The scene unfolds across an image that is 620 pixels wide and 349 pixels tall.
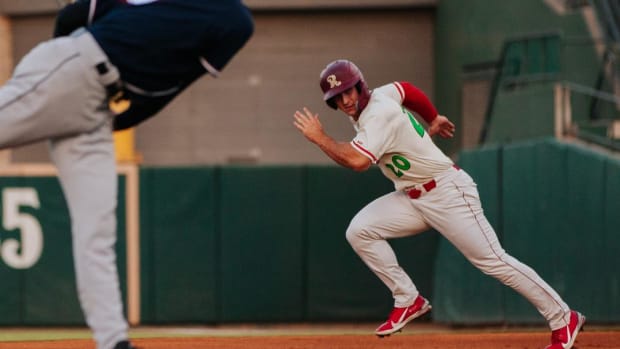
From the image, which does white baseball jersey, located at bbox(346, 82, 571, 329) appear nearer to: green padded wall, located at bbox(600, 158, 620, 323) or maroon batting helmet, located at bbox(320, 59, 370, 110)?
maroon batting helmet, located at bbox(320, 59, 370, 110)

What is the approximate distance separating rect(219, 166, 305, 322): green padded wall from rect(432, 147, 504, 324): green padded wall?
1.68m

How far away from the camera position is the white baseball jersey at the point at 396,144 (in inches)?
229

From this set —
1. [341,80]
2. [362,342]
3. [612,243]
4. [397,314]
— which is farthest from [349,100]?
[612,243]

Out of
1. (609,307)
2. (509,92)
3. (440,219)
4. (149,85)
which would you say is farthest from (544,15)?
(149,85)

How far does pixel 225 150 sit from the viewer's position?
58.3 feet

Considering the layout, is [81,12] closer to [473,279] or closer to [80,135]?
[80,135]

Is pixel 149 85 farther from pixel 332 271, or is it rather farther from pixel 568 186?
pixel 332 271

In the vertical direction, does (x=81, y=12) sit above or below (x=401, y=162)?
above

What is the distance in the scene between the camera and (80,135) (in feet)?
13.7

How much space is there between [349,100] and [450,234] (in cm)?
94

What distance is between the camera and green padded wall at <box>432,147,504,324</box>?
11.0 m

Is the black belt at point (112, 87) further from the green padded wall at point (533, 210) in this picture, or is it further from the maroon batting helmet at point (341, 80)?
the green padded wall at point (533, 210)

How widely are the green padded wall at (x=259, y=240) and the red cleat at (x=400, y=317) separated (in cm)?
609

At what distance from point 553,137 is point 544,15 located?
4.31 metres
